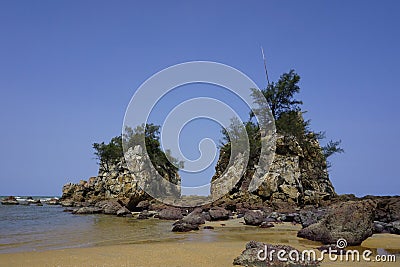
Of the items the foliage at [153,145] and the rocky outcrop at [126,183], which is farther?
the foliage at [153,145]

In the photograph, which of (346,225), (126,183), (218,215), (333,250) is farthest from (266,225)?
(126,183)

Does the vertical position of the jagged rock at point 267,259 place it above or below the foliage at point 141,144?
below

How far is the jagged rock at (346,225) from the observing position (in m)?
11.3

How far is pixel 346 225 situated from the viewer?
11.5m

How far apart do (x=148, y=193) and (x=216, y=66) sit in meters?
25.8

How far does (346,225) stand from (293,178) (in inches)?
878

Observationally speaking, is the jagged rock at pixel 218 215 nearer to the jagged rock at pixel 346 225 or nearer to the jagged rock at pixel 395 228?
the jagged rock at pixel 346 225

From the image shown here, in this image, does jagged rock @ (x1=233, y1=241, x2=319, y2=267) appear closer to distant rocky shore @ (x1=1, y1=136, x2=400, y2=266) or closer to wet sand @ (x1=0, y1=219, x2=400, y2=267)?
distant rocky shore @ (x1=1, y1=136, x2=400, y2=266)

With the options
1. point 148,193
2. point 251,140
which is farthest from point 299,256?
point 148,193

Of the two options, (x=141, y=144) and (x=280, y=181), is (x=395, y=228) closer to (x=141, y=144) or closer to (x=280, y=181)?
(x=280, y=181)

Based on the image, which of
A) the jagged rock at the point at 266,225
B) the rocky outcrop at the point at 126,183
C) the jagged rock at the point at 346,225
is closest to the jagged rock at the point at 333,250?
the jagged rock at the point at 346,225

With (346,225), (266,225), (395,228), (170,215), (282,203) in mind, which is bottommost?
(170,215)

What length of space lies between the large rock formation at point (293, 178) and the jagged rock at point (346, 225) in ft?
63.7

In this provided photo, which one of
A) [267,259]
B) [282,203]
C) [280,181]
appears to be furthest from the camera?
[280,181]
